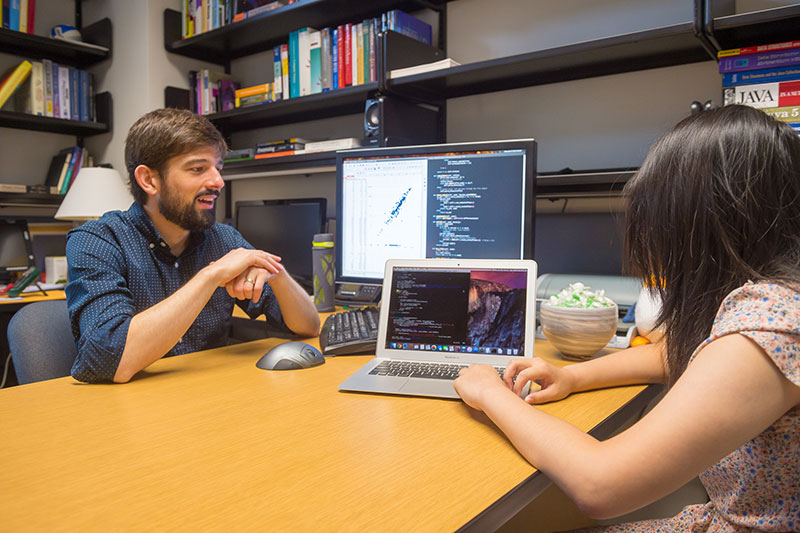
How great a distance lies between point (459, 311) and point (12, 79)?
8.94 ft

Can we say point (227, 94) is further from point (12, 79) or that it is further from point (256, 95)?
point (12, 79)

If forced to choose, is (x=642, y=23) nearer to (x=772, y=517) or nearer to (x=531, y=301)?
(x=531, y=301)

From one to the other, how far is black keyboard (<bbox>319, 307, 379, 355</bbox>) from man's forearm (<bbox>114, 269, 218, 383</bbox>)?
256mm

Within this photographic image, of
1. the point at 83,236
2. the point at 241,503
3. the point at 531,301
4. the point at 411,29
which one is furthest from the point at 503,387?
the point at 411,29

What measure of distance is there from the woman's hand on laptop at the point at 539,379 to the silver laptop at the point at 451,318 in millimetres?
102

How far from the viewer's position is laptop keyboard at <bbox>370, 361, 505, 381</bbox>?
0.93 m

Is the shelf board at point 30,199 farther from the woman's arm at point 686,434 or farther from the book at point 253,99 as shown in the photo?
the woman's arm at point 686,434

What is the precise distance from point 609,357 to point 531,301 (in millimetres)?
159

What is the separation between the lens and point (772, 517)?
62 cm

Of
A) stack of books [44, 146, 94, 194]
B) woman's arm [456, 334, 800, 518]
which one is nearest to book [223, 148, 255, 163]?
stack of books [44, 146, 94, 194]

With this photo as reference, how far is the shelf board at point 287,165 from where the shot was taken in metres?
2.11

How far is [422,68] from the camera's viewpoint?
179cm

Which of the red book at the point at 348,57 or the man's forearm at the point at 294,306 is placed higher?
the red book at the point at 348,57

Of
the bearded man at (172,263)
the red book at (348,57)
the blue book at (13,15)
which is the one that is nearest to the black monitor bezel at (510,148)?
the bearded man at (172,263)
